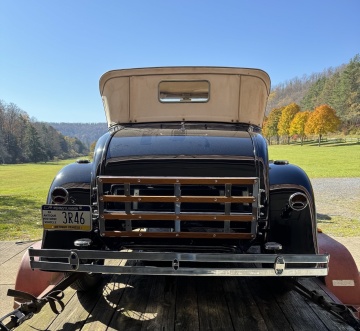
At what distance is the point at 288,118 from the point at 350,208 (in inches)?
2647

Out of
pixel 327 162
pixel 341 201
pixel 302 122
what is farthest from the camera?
pixel 302 122

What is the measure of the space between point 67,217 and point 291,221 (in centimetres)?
188

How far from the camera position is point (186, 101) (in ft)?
12.2

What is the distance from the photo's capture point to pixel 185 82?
12.4 ft

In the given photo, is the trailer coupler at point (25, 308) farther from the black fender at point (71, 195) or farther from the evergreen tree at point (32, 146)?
the evergreen tree at point (32, 146)

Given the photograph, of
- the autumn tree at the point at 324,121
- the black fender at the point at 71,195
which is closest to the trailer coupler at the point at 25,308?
the black fender at the point at 71,195

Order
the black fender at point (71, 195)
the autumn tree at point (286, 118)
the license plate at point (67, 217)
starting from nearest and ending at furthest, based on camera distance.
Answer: the license plate at point (67, 217)
the black fender at point (71, 195)
the autumn tree at point (286, 118)

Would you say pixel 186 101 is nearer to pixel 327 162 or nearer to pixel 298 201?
pixel 298 201

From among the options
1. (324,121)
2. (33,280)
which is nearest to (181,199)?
(33,280)

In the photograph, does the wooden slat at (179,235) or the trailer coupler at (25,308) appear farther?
the wooden slat at (179,235)

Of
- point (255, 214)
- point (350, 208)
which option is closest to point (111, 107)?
point (255, 214)

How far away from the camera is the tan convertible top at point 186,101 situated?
363cm

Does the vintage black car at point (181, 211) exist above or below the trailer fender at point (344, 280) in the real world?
above

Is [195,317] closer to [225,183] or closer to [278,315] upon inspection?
[278,315]
